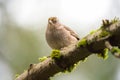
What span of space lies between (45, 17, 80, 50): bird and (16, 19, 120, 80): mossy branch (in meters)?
1.20

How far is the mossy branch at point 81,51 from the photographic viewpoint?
453cm

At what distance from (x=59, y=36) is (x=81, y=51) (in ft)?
7.02

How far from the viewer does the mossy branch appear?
453cm

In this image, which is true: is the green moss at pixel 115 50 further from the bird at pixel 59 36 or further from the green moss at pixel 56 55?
the bird at pixel 59 36

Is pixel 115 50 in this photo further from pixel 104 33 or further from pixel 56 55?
pixel 56 55

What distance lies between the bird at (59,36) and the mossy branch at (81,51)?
1.20 m

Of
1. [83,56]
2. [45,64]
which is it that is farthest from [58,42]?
[83,56]

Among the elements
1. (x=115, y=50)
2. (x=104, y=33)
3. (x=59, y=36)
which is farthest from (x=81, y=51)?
(x=59, y=36)

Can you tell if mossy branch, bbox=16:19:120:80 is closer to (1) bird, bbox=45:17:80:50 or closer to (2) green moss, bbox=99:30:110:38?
(2) green moss, bbox=99:30:110:38

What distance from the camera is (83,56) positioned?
15.8ft

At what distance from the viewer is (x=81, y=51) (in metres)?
4.81

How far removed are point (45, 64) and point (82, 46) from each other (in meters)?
0.59

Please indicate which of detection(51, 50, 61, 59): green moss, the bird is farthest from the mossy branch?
the bird

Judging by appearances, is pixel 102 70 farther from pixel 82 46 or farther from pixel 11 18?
pixel 82 46
